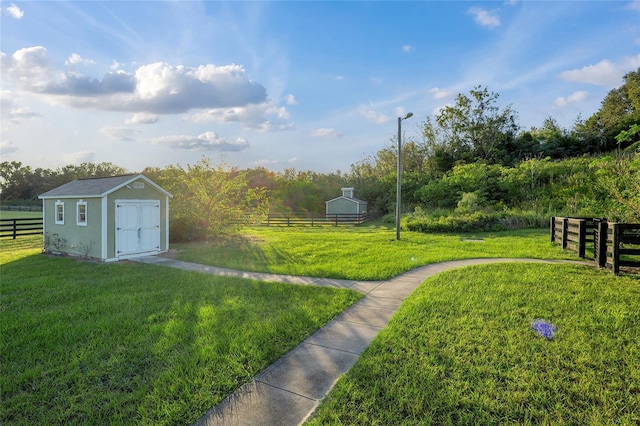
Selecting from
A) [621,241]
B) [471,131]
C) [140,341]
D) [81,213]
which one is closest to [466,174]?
[471,131]

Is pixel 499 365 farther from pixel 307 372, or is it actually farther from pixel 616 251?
pixel 616 251

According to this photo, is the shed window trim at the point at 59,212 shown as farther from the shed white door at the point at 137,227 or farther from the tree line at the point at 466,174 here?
the tree line at the point at 466,174

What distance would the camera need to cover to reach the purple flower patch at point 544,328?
377 cm

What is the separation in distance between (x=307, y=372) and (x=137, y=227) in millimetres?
9503

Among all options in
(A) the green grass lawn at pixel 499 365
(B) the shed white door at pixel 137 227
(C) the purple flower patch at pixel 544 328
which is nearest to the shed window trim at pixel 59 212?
(B) the shed white door at pixel 137 227

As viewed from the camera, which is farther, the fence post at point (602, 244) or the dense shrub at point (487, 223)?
the dense shrub at point (487, 223)

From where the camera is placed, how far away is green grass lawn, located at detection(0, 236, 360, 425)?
2684 mm

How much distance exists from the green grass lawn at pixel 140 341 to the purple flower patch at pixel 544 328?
2.56m

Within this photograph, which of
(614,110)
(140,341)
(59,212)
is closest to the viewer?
(140,341)

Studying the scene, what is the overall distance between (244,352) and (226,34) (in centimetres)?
932

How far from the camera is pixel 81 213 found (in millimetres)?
10203

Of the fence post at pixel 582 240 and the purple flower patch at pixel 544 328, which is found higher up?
the fence post at pixel 582 240

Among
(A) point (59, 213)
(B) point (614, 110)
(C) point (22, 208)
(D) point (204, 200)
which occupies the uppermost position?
(B) point (614, 110)

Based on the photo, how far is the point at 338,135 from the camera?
2005 cm
